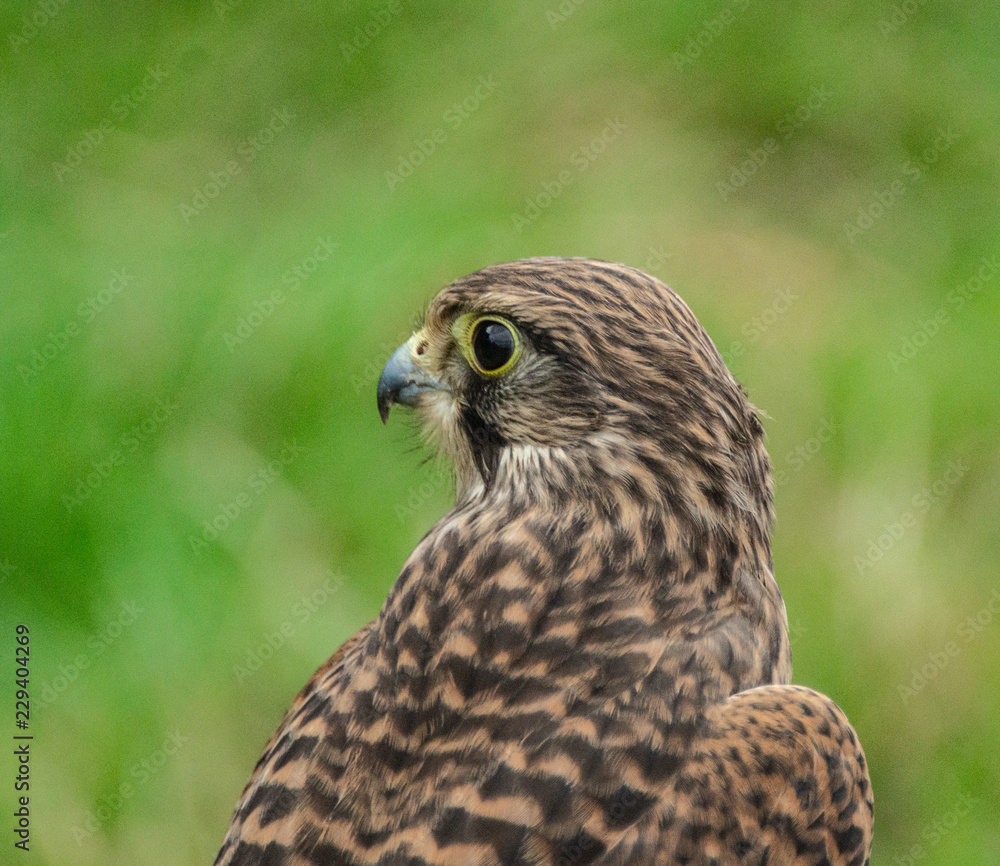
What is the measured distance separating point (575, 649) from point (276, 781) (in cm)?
57

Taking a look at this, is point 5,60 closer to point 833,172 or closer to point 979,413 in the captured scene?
point 833,172

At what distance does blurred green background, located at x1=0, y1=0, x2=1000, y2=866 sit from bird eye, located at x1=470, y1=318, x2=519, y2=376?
44.5 inches

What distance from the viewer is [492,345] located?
2.52m

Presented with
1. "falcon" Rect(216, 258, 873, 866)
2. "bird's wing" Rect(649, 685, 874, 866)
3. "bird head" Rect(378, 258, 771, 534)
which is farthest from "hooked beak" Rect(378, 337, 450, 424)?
"bird's wing" Rect(649, 685, 874, 866)

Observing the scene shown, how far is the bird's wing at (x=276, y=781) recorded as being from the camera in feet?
7.57

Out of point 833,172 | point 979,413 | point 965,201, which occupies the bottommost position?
point 979,413

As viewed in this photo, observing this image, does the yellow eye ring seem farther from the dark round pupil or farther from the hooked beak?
the hooked beak

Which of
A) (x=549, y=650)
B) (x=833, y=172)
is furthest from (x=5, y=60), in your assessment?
(x=549, y=650)

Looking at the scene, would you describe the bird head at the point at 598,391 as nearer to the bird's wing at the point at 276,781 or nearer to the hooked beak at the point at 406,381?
the hooked beak at the point at 406,381

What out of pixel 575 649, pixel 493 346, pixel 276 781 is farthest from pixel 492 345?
pixel 276 781

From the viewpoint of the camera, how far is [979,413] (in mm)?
5270

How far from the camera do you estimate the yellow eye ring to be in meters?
2.49

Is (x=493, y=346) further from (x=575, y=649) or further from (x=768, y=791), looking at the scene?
(x=768, y=791)

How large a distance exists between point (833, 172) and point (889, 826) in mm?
3146
